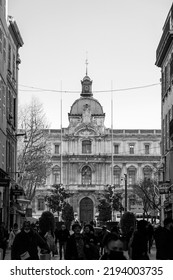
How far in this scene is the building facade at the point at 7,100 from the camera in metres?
34.7

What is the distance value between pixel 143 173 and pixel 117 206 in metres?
19.8

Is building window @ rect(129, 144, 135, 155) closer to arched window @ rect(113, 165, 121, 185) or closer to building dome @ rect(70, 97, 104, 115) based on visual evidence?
arched window @ rect(113, 165, 121, 185)

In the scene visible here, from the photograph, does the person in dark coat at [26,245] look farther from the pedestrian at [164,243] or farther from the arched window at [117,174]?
the arched window at [117,174]

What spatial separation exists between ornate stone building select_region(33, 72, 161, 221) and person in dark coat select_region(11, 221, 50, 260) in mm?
92623

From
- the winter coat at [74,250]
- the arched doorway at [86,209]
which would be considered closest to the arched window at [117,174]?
the arched doorway at [86,209]

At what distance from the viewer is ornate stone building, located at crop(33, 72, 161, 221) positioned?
10462cm

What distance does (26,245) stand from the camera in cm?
1082

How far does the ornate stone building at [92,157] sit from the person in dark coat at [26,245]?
92623 mm

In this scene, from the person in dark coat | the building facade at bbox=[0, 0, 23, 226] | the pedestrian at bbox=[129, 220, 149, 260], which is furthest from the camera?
the building facade at bbox=[0, 0, 23, 226]

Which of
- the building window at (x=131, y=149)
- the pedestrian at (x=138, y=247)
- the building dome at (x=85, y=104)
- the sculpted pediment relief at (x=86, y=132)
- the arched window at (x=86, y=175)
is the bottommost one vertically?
the pedestrian at (x=138, y=247)

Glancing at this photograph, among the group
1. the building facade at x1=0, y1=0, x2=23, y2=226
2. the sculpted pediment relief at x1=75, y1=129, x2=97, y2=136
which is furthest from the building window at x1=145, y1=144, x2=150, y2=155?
the building facade at x1=0, y1=0, x2=23, y2=226

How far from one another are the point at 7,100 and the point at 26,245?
27.7 meters

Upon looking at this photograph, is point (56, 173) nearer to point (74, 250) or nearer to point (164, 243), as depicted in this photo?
point (164, 243)

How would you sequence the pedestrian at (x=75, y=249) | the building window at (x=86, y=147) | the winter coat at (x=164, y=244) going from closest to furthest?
the pedestrian at (x=75, y=249) → the winter coat at (x=164, y=244) → the building window at (x=86, y=147)
